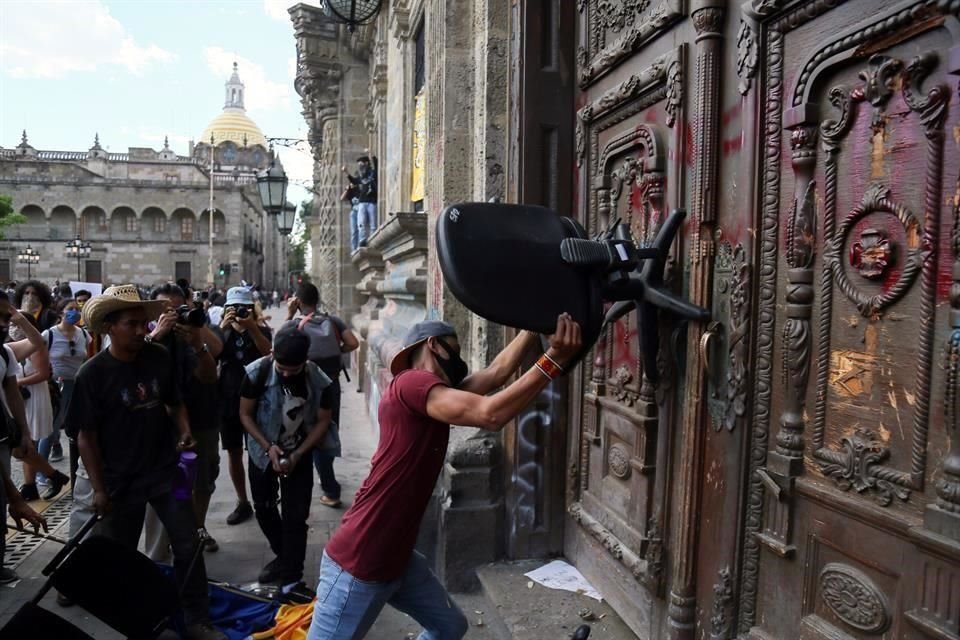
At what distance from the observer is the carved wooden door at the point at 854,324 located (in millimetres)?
1651

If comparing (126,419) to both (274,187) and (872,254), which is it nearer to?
(872,254)

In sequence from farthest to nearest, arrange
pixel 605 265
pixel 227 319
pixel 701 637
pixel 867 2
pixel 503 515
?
pixel 227 319 < pixel 503 515 < pixel 701 637 < pixel 605 265 < pixel 867 2

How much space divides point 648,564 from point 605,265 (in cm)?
147

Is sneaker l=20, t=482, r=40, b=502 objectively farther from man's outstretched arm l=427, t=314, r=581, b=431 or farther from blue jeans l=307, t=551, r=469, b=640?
man's outstretched arm l=427, t=314, r=581, b=431

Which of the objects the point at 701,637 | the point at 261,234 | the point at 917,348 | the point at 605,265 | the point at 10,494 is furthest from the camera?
the point at 261,234

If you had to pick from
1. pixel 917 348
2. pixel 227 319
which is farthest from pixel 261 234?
pixel 917 348

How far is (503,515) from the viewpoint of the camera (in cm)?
389

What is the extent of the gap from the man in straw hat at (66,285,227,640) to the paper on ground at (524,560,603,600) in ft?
5.61

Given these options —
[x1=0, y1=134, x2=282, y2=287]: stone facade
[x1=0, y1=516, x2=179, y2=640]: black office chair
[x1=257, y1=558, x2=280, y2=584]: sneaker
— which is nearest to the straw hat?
[x1=0, y1=516, x2=179, y2=640]: black office chair

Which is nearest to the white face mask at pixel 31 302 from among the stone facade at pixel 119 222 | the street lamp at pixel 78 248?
the street lamp at pixel 78 248

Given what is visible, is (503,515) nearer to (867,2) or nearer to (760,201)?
(760,201)

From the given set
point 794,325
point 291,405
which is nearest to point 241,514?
Answer: point 291,405

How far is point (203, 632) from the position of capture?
3.56m

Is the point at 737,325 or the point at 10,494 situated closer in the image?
the point at 737,325
